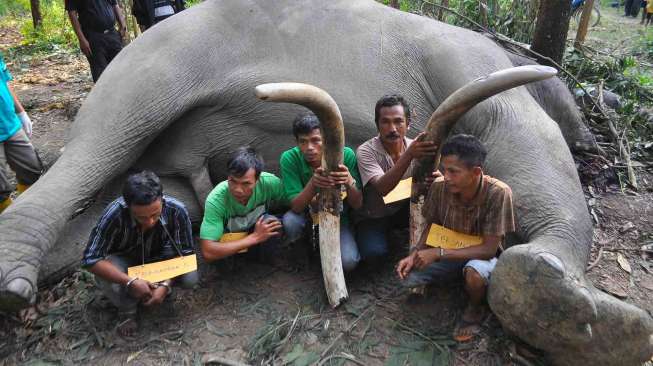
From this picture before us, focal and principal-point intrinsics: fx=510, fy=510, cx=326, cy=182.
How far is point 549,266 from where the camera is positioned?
2.07 metres

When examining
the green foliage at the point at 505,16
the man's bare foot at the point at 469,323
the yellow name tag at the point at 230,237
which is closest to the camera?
the man's bare foot at the point at 469,323

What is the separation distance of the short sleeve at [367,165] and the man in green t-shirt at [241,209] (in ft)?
1.76

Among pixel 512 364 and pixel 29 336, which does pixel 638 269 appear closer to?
pixel 512 364

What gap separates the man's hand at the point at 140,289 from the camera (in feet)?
8.72

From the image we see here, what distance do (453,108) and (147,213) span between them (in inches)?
62.2

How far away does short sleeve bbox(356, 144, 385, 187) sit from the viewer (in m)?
2.89

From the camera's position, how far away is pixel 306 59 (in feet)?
12.0

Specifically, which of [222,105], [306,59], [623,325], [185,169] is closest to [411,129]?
[306,59]

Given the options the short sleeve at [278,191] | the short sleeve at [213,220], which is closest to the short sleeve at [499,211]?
the short sleeve at [278,191]

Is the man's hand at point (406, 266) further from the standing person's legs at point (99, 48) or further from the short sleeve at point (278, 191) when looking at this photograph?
the standing person's legs at point (99, 48)

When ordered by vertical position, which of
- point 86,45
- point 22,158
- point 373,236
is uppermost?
point 86,45

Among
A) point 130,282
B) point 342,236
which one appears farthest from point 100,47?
point 342,236

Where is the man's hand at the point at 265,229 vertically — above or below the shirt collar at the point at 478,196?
below

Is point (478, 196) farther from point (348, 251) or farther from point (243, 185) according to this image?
point (243, 185)
